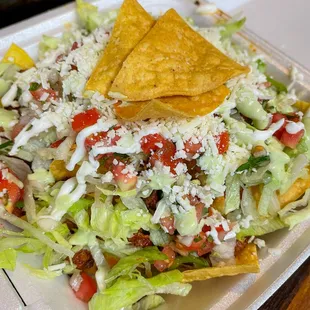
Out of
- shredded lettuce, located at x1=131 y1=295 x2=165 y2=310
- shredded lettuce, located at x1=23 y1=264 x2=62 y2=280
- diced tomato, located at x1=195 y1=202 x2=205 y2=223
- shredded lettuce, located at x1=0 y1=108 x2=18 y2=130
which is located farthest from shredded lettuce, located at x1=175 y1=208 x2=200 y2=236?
shredded lettuce, located at x1=0 y1=108 x2=18 y2=130

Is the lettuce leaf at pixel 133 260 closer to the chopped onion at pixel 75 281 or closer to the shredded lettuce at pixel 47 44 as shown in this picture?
the chopped onion at pixel 75 281

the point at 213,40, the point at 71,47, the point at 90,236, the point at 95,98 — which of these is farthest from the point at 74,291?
the point at 213,40

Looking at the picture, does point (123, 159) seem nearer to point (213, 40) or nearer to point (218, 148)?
point (218, 148)

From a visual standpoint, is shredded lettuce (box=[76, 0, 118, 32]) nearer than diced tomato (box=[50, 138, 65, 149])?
No

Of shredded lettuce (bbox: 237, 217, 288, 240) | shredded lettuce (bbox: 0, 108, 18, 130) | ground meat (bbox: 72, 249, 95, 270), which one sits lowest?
ground meat (bbox: 72, 249, 95, 270)

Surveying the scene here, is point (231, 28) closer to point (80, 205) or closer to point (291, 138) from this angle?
point (291, 138)

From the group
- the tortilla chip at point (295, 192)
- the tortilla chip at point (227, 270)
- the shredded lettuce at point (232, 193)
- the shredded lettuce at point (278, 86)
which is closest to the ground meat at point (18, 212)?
the tortilla chip at point (227, 270)

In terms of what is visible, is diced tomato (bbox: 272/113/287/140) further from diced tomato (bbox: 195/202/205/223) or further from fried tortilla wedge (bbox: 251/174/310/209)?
diced tomato (bbox: 195/202/205/223)
